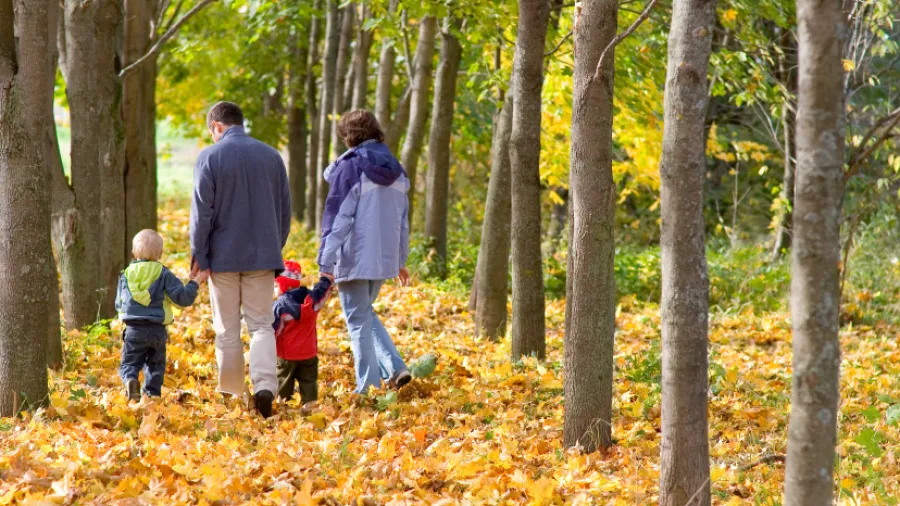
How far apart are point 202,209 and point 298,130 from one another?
48.5ft

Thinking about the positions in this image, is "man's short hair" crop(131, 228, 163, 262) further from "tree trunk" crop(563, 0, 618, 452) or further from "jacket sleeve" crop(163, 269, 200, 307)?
"tree trunk" crop(563, 0, 618, 452)

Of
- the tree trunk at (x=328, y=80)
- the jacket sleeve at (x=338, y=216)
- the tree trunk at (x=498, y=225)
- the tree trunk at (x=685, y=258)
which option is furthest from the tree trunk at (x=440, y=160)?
the tree trunk at (x=685, y=258)

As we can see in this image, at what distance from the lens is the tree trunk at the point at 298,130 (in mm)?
19578

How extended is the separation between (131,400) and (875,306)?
31.9 feet

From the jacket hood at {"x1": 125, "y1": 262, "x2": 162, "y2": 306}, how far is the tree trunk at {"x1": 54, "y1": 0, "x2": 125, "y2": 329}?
2324 mm

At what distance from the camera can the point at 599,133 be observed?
16.5 feet

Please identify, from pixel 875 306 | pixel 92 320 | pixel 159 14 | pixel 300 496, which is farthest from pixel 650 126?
pixel 300 496

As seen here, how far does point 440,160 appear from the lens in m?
12.9

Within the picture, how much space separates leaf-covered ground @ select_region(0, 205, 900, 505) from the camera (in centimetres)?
427

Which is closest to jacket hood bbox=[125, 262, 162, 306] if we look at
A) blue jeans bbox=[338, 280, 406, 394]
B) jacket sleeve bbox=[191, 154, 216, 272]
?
jacket sleeve bbox=[191, 154, 216, 272]

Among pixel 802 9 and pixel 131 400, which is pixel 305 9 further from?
pixel 802 9

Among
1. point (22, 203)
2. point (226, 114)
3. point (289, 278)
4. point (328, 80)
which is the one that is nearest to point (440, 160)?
point (328, 80)

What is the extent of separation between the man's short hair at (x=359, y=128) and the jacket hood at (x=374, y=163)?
0.07 m

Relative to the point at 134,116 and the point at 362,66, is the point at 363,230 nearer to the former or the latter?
the point at 134,116
